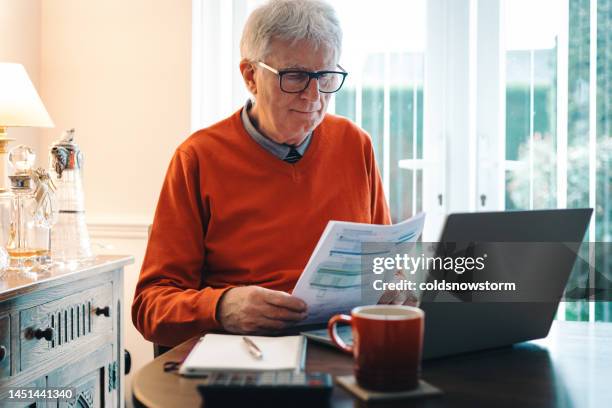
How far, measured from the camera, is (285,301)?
1.15m

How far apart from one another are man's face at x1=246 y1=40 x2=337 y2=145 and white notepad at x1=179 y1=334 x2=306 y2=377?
655 millimetres

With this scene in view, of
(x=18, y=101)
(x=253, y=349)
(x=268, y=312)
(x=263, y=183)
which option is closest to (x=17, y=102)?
(x=18, y=101)

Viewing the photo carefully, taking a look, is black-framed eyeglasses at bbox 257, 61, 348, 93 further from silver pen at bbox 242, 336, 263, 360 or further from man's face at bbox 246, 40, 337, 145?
silver pen at bbox 242, 336, 263, 360

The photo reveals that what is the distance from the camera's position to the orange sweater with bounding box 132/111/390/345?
57.2 inches

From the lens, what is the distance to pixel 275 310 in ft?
3.79

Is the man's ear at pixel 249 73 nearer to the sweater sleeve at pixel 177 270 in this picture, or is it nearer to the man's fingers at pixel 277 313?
the sweater sleeve at pixel 177 270

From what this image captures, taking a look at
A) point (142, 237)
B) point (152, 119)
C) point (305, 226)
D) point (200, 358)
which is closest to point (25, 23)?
point (152, 119)

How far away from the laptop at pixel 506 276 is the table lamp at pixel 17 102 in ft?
4.94

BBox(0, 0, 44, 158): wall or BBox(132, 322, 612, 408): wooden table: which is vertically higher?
BBox(0, 0, 44, 158): wall

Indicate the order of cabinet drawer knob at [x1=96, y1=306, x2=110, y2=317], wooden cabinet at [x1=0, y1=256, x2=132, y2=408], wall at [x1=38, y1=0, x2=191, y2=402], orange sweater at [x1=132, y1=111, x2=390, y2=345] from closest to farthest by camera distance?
1. orange sweater at [x1=132, y1=111, x2=390, y2=345]
2. wooden cabinet at [x1=0, y1=256, x2=132, y2=408]
3. cabinet drawer knob at [x1=96, y1=306, x2=110, y2=317]
4. wall at [x1=38, y1=0, x2=191, y2=402]

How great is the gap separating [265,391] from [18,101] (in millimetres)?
1797

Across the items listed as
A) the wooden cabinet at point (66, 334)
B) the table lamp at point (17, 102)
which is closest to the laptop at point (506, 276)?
the wooden cabinet at point (66, 334)

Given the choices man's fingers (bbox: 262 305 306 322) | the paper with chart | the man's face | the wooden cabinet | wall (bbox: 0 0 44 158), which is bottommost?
the wooden cabinet
